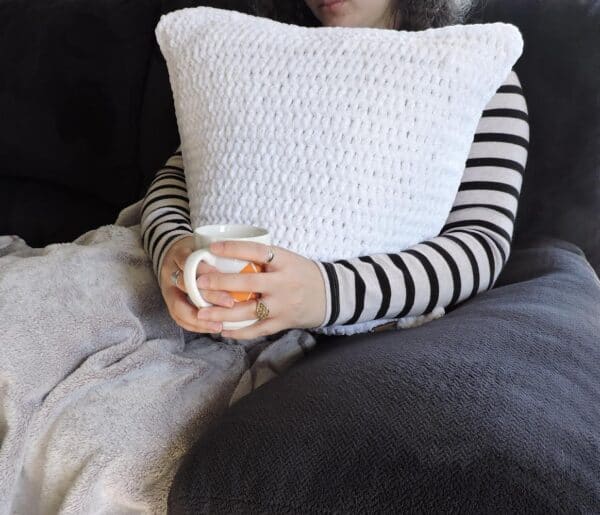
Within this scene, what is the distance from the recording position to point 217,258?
1.86 ft

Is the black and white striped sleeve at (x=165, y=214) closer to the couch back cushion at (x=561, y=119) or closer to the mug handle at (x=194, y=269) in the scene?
the mug handle at (x=194, y=269)

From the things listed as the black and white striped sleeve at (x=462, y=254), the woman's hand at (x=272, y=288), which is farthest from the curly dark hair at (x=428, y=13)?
the woman's hand at (x=272, y=288)

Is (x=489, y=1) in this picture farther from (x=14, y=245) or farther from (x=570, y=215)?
(x=14, y=245)

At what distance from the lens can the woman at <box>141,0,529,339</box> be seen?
23.8 inches

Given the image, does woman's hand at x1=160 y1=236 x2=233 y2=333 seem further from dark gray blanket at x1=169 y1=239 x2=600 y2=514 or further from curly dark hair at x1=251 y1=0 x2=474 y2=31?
curly dark hair at x1=251 y1=0 x2=474 y2=31

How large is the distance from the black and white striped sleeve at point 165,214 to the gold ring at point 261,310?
185 millimetres

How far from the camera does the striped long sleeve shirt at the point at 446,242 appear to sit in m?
0.67

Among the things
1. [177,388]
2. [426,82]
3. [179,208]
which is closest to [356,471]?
[177,388]

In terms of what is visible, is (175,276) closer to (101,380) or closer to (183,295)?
(183,295)

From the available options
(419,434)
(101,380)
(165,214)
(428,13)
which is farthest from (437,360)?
(428,13)

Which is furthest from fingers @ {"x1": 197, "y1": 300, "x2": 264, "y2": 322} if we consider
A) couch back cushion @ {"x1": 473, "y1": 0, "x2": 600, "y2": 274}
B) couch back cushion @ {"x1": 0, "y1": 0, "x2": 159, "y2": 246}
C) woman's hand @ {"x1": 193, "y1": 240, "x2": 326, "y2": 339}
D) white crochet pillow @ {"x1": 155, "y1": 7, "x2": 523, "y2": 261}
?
couch back cushion @ {"x1": 0, "y1": 0, "x2": 159, "y2": 246}

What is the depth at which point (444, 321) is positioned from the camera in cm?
64

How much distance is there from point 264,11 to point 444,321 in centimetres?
71

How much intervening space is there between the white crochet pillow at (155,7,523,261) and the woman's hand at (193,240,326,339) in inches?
2.3
